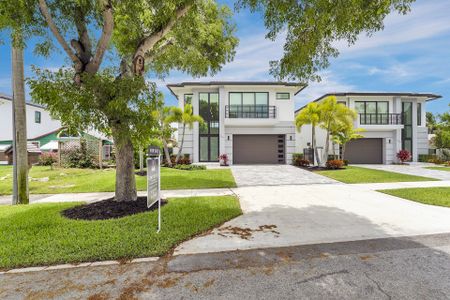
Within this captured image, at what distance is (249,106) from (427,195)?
1423 cm

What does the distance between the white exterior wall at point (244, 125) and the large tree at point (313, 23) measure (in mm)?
13391

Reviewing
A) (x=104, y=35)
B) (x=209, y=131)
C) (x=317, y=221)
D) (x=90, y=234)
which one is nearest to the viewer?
(x=90, y=234)

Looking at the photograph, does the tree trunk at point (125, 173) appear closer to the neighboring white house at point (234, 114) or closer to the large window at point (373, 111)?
the neighboring white house at point (234, 114)

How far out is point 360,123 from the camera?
2147 cm

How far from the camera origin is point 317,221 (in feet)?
18.3

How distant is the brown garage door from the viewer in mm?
22297

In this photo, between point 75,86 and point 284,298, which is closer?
point 284,298

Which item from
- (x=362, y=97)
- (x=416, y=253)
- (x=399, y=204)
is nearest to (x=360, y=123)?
(x=362, y=97)

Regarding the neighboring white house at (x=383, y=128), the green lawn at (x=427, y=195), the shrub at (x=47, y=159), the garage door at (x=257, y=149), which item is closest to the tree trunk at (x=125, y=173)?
the green lawn at (x=427, y=195)

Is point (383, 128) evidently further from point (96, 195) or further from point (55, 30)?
point (55, 30)

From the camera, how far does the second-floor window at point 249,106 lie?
2008 centimetres

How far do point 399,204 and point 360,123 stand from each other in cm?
1673

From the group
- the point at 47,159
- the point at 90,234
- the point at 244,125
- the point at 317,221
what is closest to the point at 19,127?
the point at 90,234

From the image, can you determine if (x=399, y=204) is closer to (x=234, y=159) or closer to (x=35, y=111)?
(x=234, y=159)
